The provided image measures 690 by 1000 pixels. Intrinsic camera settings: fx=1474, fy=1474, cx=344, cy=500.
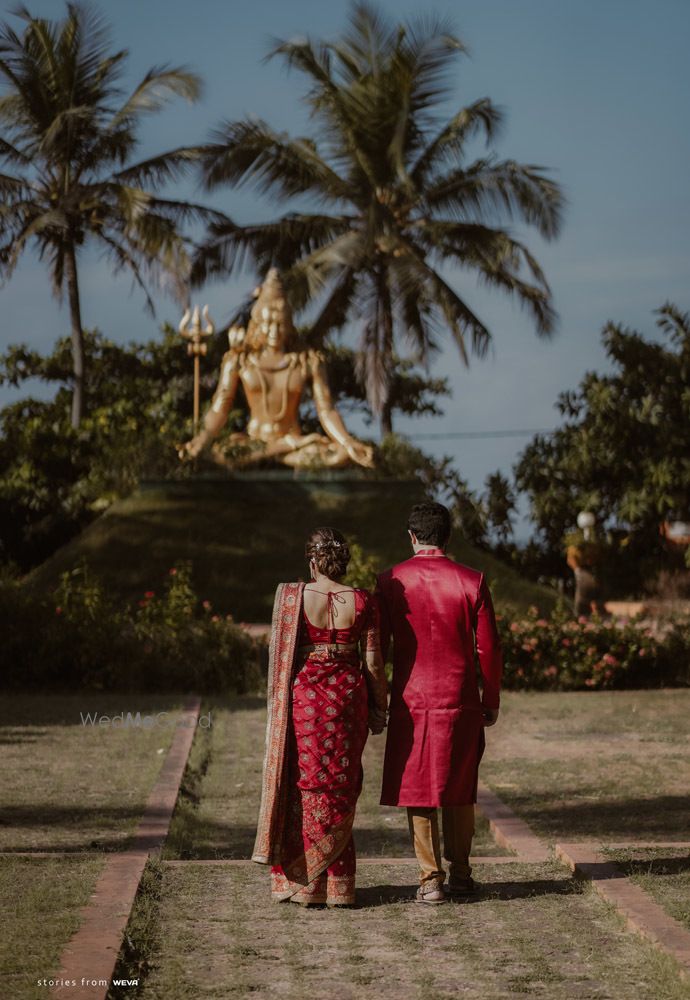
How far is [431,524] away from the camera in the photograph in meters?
5.43

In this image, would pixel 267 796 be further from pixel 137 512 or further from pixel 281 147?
pixel 281 147

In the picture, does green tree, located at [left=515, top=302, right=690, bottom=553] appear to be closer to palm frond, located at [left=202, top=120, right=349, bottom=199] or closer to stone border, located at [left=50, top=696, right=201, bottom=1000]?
palm frond, located at [left=202, top=120, right=349, bottom=199]

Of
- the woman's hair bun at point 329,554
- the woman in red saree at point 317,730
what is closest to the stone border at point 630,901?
the woman in red saree at point 317,730

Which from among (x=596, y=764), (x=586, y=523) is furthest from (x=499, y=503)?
(x=596, y=764)

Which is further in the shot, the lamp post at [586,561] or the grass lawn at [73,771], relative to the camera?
the lamp post at [586,561]

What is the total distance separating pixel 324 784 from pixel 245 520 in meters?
13.7

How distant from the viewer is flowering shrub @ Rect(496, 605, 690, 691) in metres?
13.6

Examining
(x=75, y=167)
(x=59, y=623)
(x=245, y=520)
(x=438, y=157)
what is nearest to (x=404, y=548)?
(x=245, y=520)

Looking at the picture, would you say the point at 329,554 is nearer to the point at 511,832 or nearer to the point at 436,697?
the point at 436,697

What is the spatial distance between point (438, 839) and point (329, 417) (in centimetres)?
1485

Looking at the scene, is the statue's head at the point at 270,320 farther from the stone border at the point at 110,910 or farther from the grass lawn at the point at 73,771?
the stone border at the point at 110,910

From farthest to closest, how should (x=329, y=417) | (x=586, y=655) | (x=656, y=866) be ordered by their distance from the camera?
1. (x=329, y=417)
2. (x=586, y=655)
3. (x=656, y=866)

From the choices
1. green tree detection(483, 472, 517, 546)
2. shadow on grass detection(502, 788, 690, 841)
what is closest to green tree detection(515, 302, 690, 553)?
green tree detection(483, 472, 517, 546)

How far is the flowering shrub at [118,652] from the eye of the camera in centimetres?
1320
